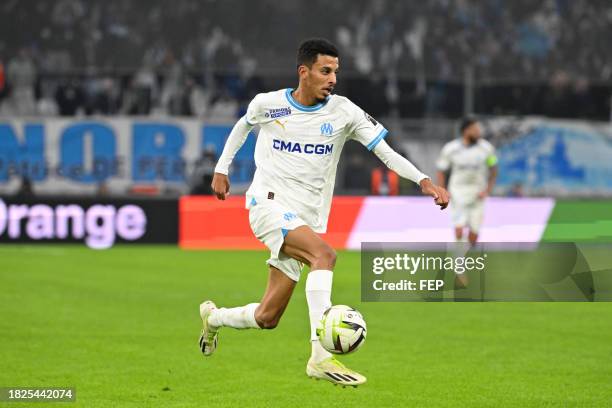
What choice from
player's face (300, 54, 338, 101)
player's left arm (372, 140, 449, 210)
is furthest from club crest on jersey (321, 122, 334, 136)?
player's left arm (372, 140, 449, 210)

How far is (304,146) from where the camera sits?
7293 millimetres

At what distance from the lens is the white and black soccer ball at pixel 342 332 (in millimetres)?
6543

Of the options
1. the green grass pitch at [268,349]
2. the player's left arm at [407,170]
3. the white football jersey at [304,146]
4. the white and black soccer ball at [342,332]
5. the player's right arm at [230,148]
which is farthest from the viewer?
the green grass pitch at [268,349]

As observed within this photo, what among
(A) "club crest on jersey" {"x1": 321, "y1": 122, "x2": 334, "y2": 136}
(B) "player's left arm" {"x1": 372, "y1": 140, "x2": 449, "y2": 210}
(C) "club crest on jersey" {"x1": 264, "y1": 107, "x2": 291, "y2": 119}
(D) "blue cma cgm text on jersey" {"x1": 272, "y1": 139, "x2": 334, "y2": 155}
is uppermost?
(C) "club crest on jersey" {"x1": 264, "y1": 107, "x2": 291, "y2": 119}

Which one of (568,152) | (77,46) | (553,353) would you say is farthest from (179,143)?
(553,353)

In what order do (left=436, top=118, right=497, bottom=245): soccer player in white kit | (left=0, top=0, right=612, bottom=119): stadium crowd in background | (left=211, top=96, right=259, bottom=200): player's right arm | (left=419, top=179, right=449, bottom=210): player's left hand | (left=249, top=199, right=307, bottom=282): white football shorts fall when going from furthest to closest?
(left=0, top=0, right=612, bottom=119): stadium crowd in background → (left=436, top=118, right=497, bottom=245): soccer player in white kit → (left=211, top=96, right=259, bottom=200): player's right arm → (left=249, top=199, right=307, bottom=282): white football shorts → (left=419, top=179, right=449, bottom=210): player's left hand

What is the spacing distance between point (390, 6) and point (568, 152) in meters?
5.36

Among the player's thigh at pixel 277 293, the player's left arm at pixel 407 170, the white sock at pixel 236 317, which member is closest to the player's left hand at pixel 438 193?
the player's left arm at pixel 407 170

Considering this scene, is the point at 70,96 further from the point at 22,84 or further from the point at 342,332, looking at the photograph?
the point at 342,332

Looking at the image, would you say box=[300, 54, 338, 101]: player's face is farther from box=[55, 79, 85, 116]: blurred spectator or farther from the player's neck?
box=[55, 79, 85, 116]: blurred spectator

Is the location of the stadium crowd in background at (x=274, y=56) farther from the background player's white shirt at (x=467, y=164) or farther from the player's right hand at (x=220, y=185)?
the player's right hand at (x=220, y=185)

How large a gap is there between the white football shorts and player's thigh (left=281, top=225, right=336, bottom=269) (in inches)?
2.0

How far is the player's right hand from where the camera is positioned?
7562mm

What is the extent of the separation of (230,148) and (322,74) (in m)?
0.97
